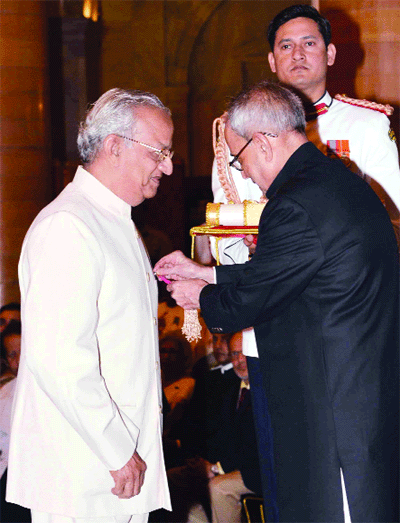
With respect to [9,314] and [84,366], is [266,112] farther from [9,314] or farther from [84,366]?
[9,314]

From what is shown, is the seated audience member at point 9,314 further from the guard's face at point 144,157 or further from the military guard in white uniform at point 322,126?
the guard's face at point 144,157

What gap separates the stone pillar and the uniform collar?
3.70m

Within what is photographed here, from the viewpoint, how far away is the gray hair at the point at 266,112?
2365 millimetres

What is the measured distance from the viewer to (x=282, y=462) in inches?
91.4

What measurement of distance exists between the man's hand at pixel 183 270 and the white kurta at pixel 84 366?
1.28 ft

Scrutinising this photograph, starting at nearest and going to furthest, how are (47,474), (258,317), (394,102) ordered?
(47,474), (258,317), (394,102)

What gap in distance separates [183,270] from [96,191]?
0.56 m

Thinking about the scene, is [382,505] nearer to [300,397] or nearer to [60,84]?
[300,397]

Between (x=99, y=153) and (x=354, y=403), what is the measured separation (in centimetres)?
110

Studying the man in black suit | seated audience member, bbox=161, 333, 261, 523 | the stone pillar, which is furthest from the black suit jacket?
the stone pillar

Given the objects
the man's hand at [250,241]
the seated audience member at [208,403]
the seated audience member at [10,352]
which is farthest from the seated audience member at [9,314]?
the man's hand at [250,241]

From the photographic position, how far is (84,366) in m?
2.04

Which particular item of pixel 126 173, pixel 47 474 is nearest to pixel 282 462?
pixel 47 474

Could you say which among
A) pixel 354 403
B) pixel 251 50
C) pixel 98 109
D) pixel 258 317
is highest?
pixel 251 50
